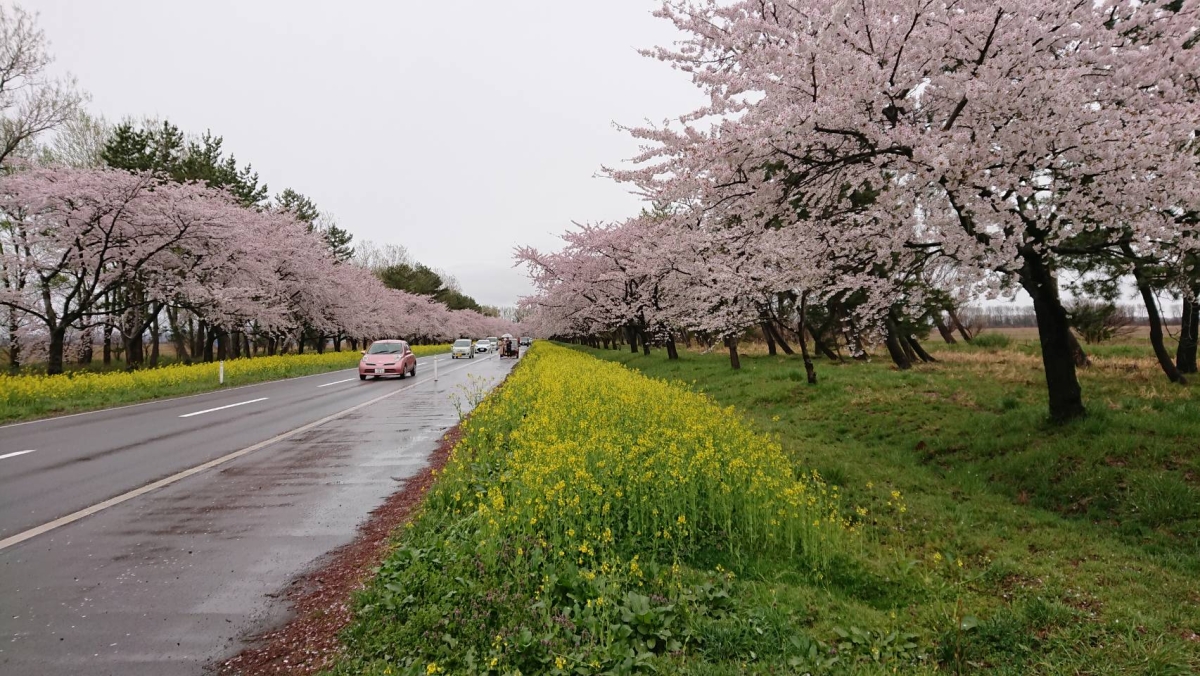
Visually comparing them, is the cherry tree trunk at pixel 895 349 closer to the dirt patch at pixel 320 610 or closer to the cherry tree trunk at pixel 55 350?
the dirt patch at pixel 320 610

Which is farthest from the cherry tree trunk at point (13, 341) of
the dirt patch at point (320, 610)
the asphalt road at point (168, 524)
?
the dirt patch at point (320, 610)

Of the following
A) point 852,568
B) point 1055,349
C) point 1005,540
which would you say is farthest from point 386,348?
point 1005,540

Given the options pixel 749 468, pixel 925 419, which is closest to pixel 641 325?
Answer: pixel 925 419

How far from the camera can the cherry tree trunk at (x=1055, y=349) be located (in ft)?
25.2

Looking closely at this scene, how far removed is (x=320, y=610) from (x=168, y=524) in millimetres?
2965

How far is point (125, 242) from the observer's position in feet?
73.0

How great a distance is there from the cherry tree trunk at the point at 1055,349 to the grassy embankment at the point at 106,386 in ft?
68.1

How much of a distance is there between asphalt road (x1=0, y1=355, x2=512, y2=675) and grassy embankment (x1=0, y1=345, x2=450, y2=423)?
10.4ft

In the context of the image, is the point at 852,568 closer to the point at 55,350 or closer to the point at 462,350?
the point at 55,350

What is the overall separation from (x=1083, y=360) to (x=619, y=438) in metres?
14.3

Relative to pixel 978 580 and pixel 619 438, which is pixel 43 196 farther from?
pixel 978 580

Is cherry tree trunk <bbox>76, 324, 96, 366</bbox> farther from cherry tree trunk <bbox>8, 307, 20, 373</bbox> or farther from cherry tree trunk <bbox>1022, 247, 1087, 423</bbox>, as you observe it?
cherry tree trunk <bbox>1022, 247, 1087, 423</bbox>

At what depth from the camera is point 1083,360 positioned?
1368cm

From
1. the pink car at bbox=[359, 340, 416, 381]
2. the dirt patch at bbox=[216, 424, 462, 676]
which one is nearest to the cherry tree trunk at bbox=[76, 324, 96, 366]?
the pink car at bbox=[359, 340, 416, 381]
